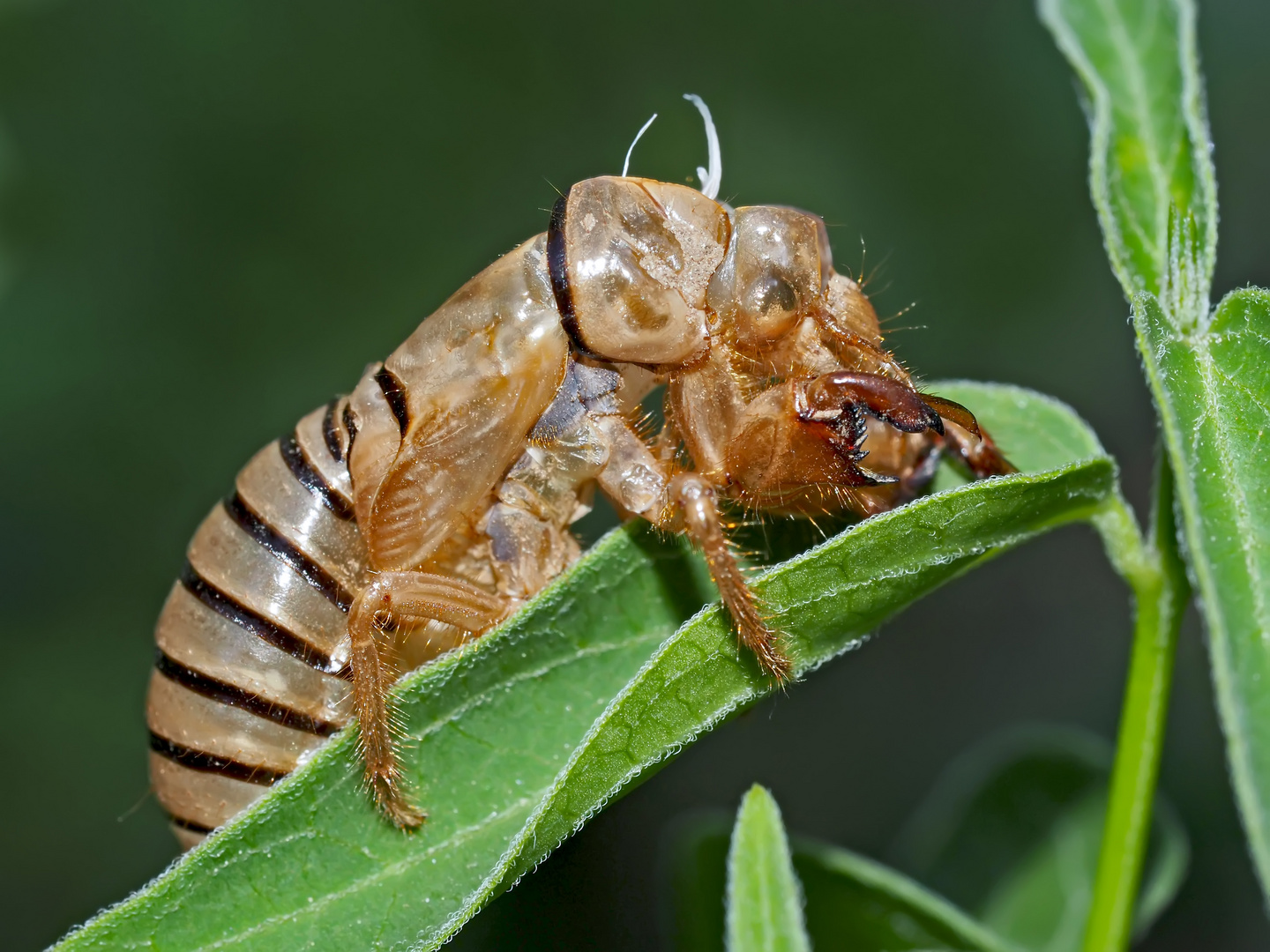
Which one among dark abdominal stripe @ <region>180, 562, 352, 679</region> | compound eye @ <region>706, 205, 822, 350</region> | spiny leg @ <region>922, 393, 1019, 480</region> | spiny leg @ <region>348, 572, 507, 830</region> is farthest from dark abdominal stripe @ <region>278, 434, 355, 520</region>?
spiny leg @ <region>922, 393, 1019, 480</region>

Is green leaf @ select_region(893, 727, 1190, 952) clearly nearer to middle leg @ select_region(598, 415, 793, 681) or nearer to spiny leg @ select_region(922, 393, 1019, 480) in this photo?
spiny leg @ select_region(922, 393, 1019, 480)

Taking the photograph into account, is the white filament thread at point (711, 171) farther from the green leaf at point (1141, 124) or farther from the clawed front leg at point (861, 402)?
the green leaf at point (1141, 124)

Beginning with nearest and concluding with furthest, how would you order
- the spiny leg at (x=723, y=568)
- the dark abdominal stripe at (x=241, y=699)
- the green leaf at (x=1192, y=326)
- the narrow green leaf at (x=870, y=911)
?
the green leaf at (x=1192, y=326) < the spiny leg at (x=723, y=568) < the dark abdominal stripe at (x=241, y=699) < the narrow green leaf at (x=870, y=911)

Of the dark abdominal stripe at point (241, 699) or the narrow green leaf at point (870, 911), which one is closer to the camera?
the dark abdominal stripe at point (241, 699)

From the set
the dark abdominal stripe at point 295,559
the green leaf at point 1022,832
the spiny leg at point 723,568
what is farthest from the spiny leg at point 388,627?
the green leaf at point 1022,832

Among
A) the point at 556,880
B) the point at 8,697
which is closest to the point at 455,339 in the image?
the point at 556,880

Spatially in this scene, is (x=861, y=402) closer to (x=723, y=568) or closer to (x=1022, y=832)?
(x=723, y=568)

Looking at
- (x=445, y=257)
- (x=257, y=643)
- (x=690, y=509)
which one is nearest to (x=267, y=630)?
(x=257, y=643)
